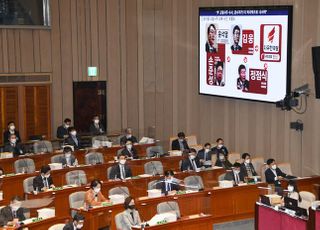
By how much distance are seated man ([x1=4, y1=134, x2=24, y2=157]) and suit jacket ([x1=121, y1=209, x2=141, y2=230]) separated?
6195 mm

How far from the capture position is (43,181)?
540 inches

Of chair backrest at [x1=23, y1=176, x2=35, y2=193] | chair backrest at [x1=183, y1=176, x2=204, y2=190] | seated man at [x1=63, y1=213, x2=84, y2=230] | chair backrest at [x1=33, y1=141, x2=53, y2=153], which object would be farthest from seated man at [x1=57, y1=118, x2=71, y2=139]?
seated man at [x1=63, y1=213, x2=84, y2=230]

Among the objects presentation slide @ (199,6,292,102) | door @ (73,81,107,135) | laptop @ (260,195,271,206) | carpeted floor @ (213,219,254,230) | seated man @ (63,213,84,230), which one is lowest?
carpeted floor @ (213,219,254,230)

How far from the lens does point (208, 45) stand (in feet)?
60.6

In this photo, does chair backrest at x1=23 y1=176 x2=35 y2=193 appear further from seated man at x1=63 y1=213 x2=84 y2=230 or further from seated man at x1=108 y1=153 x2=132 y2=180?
seated man at x1=63 y1=213 x2=84 y2=230

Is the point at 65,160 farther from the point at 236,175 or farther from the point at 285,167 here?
the point at 285,167

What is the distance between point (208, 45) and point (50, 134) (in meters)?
6.09

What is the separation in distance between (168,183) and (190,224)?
2.12 metres

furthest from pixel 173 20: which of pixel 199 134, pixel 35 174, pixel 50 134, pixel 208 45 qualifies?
pixel 35 174

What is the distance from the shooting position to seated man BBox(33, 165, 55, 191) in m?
13.6

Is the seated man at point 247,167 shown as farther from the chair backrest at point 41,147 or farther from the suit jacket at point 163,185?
the chair backrest at point 41,147

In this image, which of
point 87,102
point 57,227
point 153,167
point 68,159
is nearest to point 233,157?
point 153,167

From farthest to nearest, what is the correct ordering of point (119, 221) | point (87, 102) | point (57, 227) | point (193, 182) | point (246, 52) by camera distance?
point (87, 102) < point (246, 52) < point (193, 182) < point (119, 221) < point (57, 227)

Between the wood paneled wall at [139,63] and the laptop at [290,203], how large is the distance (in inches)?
215
